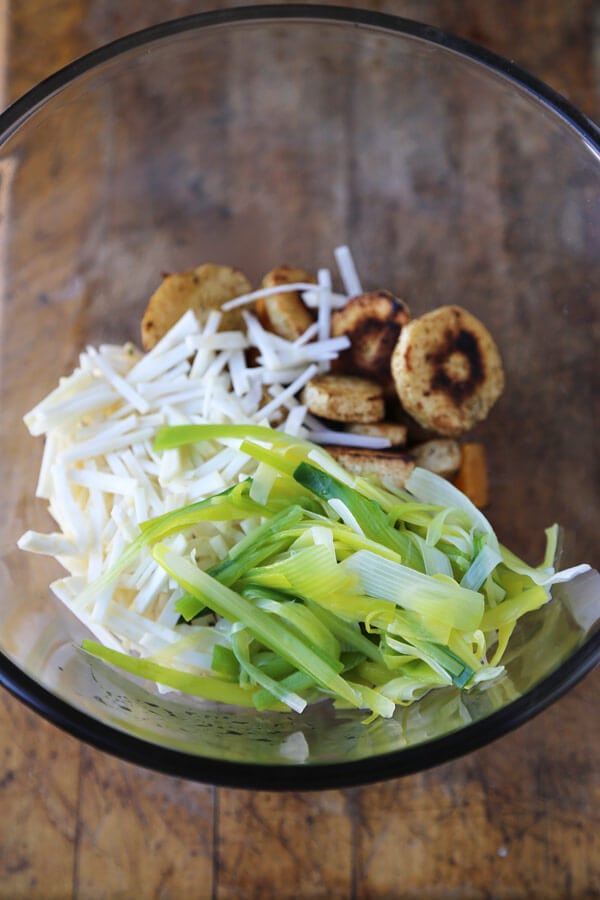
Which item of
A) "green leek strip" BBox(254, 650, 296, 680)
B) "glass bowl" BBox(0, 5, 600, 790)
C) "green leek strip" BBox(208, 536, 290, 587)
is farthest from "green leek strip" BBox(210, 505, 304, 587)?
"glass bowl" BBox(0, 5, 600, 790)

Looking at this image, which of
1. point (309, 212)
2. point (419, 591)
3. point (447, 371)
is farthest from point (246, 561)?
point (309, 212)

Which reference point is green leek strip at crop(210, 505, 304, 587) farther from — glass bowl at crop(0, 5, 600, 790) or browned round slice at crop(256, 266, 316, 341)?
browned round slice at crop(256, 266, 316, 341)

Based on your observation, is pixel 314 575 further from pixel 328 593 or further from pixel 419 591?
pixel 419 591

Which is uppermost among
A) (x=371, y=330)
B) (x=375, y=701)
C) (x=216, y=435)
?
(x=371, y=330)

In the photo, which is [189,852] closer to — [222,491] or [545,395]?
[222,491]

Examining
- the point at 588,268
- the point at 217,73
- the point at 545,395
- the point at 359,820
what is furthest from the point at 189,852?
the point at 217,73

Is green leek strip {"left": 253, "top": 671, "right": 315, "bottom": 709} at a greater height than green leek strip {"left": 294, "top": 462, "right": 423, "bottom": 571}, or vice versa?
green leek strip {"left": 294, "top": 462, "right": 423, "bottom": 571}

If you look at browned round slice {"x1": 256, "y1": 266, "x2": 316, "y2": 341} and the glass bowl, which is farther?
browned round slice {"x1": 256, "y1": 266, "x2": 316, "y2": 341}
